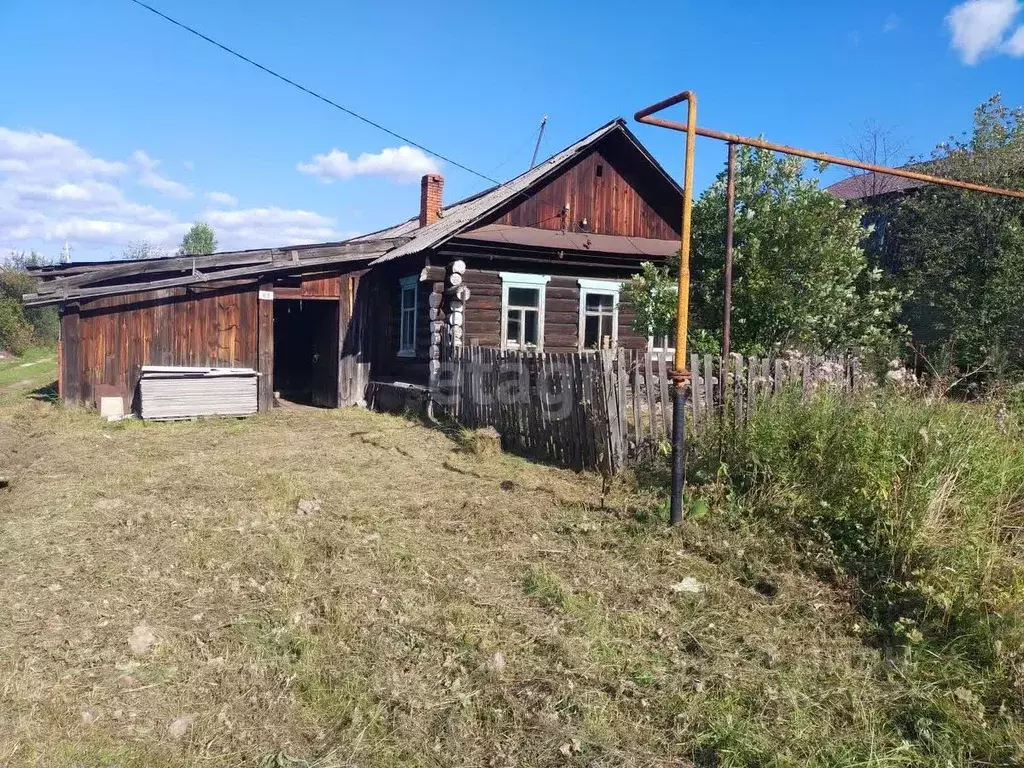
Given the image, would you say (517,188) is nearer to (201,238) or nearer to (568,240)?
(568,240)

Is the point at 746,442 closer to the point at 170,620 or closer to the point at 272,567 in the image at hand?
the point at 272,567

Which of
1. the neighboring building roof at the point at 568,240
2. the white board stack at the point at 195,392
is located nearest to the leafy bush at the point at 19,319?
the white board stack at the point at 195,392

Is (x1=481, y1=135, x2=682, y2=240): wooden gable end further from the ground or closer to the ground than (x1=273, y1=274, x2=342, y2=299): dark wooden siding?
further from the ground

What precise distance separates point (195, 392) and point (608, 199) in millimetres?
8992

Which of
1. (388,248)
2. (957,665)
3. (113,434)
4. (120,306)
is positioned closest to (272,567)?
(957,665)

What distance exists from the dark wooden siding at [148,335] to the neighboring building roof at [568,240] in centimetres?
448

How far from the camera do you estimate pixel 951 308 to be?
1397 cm

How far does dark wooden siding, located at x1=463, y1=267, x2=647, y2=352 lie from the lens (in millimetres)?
12938

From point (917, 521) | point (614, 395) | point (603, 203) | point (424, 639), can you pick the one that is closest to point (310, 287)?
point (603, 203)

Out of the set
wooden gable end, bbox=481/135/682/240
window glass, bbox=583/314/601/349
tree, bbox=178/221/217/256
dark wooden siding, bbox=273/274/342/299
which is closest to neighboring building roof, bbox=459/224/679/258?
wooden gable end, bbox=481/135/682/240

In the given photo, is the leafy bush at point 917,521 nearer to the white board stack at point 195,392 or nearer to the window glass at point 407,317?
the window glass at point 407,317

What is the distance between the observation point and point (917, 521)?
175 inches

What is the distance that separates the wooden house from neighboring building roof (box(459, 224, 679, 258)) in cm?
5

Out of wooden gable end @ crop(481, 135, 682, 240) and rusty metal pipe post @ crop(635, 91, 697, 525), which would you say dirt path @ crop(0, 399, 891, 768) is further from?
wooden gable end @ crop(481, 135, 682, 240)
